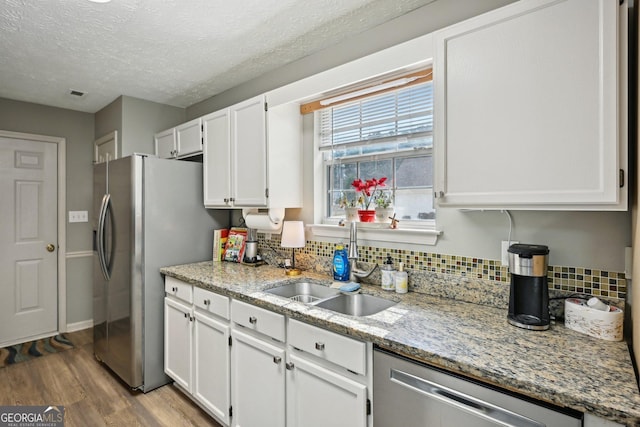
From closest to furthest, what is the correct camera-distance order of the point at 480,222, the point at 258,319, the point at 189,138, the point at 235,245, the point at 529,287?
1. the point at 529,287
2. the point at 480,222
3. the point at 258,319
4. the point at 235,245
5. the point at 189,138

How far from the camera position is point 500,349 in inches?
43.8

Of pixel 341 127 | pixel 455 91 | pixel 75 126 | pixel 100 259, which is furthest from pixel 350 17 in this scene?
pixel 75 126

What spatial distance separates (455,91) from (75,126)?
4.03 meters

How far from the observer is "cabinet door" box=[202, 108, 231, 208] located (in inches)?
101

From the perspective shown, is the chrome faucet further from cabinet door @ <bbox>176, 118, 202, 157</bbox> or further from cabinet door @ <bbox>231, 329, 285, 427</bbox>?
cabinet door @ <bbox>176, 118, 202, 157</bbox>

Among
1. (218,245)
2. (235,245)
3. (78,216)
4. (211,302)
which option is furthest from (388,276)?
(78,216)

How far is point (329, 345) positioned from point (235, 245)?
1.59m

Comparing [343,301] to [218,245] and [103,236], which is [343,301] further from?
[103,236]

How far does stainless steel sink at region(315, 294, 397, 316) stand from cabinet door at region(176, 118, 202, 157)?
1.79 m

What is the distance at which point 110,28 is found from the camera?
79.7 inches

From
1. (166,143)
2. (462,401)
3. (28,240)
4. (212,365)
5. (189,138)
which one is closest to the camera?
(462,401)

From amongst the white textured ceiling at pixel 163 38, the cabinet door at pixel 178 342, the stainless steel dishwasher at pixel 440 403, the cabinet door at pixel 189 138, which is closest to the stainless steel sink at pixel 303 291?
the cabinet door at pixel 178 342

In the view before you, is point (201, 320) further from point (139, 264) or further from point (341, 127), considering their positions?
point (341, 127)

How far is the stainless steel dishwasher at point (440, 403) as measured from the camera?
0.93m
